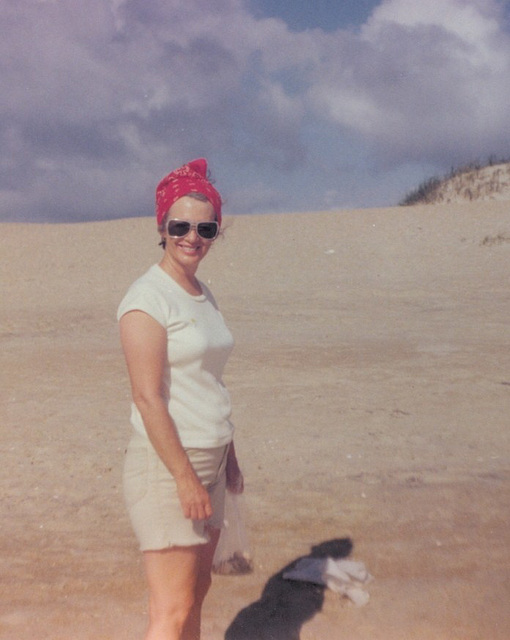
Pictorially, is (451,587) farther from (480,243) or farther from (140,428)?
(480,243)

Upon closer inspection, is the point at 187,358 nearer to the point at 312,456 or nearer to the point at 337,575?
the point at 337,575

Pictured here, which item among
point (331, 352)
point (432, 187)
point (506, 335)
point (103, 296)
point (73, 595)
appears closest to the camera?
point (73, 595)

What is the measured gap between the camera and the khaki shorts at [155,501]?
2373mm

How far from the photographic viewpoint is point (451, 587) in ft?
12.8

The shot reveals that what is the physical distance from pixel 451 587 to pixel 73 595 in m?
1.85

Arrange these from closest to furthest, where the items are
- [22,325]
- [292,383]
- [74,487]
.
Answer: [74,487], [292,383], [22,325]

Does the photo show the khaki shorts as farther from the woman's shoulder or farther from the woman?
the woman's shoulder

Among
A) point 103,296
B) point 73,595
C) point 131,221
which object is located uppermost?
point 131,221

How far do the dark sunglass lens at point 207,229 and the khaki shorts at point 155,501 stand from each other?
67 cm

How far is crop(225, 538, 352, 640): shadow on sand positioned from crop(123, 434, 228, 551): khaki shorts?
128 cm

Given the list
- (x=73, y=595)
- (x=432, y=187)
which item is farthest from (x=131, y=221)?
(x=73, y=595)

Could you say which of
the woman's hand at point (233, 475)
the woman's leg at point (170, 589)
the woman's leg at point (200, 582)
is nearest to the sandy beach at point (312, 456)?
the woman's hand at point (233, 475)

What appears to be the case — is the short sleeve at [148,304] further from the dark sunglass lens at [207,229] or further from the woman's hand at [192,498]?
the woman's hand at [192,498]

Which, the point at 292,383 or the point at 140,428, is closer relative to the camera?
the point at 140,428
